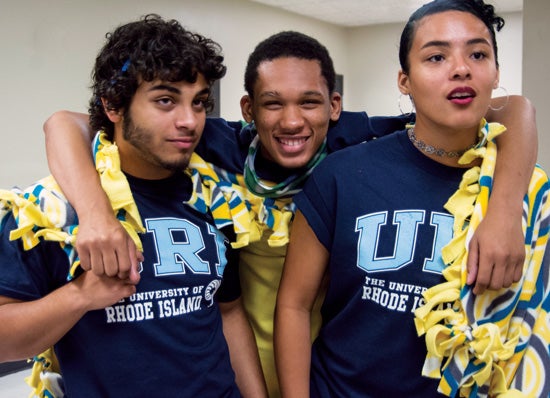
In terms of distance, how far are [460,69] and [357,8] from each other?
7341 mm

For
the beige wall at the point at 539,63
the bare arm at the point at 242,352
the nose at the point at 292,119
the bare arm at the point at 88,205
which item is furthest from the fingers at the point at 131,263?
the beige wall at the point at 539,63

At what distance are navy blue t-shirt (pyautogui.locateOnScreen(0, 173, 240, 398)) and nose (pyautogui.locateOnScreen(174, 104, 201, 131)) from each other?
145 millimetres

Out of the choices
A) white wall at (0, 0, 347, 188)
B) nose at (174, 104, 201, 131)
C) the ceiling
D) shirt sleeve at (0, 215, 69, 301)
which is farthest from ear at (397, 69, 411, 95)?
the ceiling

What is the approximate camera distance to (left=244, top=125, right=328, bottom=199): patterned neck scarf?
1.45 meters

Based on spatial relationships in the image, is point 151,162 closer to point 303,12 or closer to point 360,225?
point 360,225

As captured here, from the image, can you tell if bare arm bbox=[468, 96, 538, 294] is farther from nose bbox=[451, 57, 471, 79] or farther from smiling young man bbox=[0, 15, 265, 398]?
smiling young man bbox=[0, 15, 265, 398]

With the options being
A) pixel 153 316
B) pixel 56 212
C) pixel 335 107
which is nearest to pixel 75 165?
pixel 56 212

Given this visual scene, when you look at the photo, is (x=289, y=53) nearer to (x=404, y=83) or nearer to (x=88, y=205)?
(x=404, y=83)

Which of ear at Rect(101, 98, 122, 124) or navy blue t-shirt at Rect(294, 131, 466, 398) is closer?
navy blue t-shirt at Rect(294, 131, 466, 398)

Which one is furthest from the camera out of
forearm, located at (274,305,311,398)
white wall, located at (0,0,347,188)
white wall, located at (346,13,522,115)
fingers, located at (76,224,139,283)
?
white wall, located at (346,13,522,115)

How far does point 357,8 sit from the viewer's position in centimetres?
801

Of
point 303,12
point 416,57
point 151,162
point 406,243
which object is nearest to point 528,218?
point 406,243

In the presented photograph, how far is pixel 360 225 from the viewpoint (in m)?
1.21

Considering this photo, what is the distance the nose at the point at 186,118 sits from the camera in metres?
1.28
